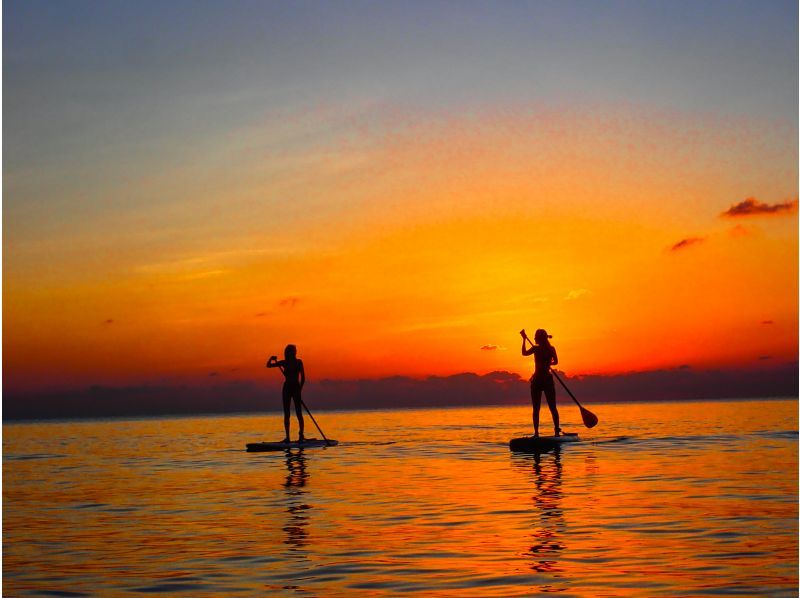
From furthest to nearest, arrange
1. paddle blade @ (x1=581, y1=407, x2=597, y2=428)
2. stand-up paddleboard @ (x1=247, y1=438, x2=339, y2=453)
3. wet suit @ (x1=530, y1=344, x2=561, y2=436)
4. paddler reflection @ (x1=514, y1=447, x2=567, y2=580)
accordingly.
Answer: paddle blade @ (x1=581, y1=407, x2=597, y2=428)
stand-up paddleboard @ (x1=247, y1=438, x2=339, y2=453)
wet suit @ (x1=530, y1=344, x2=561, y2=436)
paddler reflection @ (x1=514, y1=447, x2=567, y2=580)

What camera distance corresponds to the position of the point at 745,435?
112ft

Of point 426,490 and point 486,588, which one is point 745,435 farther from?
point 486,588

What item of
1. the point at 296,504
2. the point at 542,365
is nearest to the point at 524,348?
the point at 542,365

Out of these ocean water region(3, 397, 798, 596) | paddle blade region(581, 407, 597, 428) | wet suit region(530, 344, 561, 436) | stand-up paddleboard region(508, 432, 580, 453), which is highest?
wet suit region(530, 344, 561, 436)

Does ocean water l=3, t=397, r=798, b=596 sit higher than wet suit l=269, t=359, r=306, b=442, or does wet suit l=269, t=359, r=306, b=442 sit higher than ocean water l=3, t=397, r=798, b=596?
wet suit l=269, t=359, r=306, b=442

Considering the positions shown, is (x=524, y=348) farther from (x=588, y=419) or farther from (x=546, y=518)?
(x=546, y=518)

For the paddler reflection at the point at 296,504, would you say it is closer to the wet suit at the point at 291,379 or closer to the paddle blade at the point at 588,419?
the wet suit at the point at 291,379

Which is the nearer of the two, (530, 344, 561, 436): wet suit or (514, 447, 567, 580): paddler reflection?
(514, 447, 567, 580): paddler reflection

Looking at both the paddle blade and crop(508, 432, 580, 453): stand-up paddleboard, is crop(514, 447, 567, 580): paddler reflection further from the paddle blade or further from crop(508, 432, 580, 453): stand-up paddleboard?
the paddle blade

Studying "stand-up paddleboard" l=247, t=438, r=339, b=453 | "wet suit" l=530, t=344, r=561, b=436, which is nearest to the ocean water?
"wet suit" l=530, t=344, r=561, b=436

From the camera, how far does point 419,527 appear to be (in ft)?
44.2

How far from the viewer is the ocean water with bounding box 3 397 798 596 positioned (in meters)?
9.94

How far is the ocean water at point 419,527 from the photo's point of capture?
32.6 feet

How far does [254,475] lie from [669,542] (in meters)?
12.4
